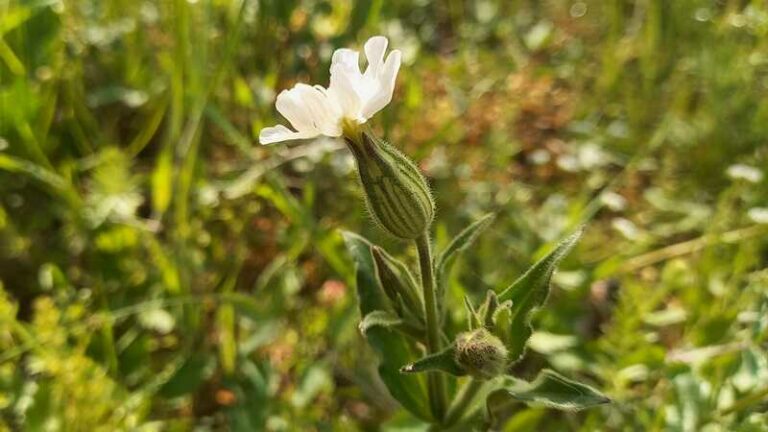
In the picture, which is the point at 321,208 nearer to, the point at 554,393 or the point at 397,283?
the point at 397,283

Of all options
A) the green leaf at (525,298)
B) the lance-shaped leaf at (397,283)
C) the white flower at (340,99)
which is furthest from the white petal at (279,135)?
the green leaf at (525,298)

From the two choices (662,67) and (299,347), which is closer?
(299,347)

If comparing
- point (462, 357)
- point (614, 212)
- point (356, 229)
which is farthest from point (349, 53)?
point (614, 212)

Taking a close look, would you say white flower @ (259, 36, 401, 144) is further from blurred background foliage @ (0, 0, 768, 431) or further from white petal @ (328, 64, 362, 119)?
blurred background foliage @ (0, 0, 768, 431)

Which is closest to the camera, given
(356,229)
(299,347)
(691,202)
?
(299,347)

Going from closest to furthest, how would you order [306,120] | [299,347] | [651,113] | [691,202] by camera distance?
1. [306,120]
2. [299,347]
3. [691,202]
4. [651,113]

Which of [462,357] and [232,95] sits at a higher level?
[232,95]

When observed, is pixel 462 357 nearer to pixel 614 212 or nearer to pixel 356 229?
pixel 356 229
